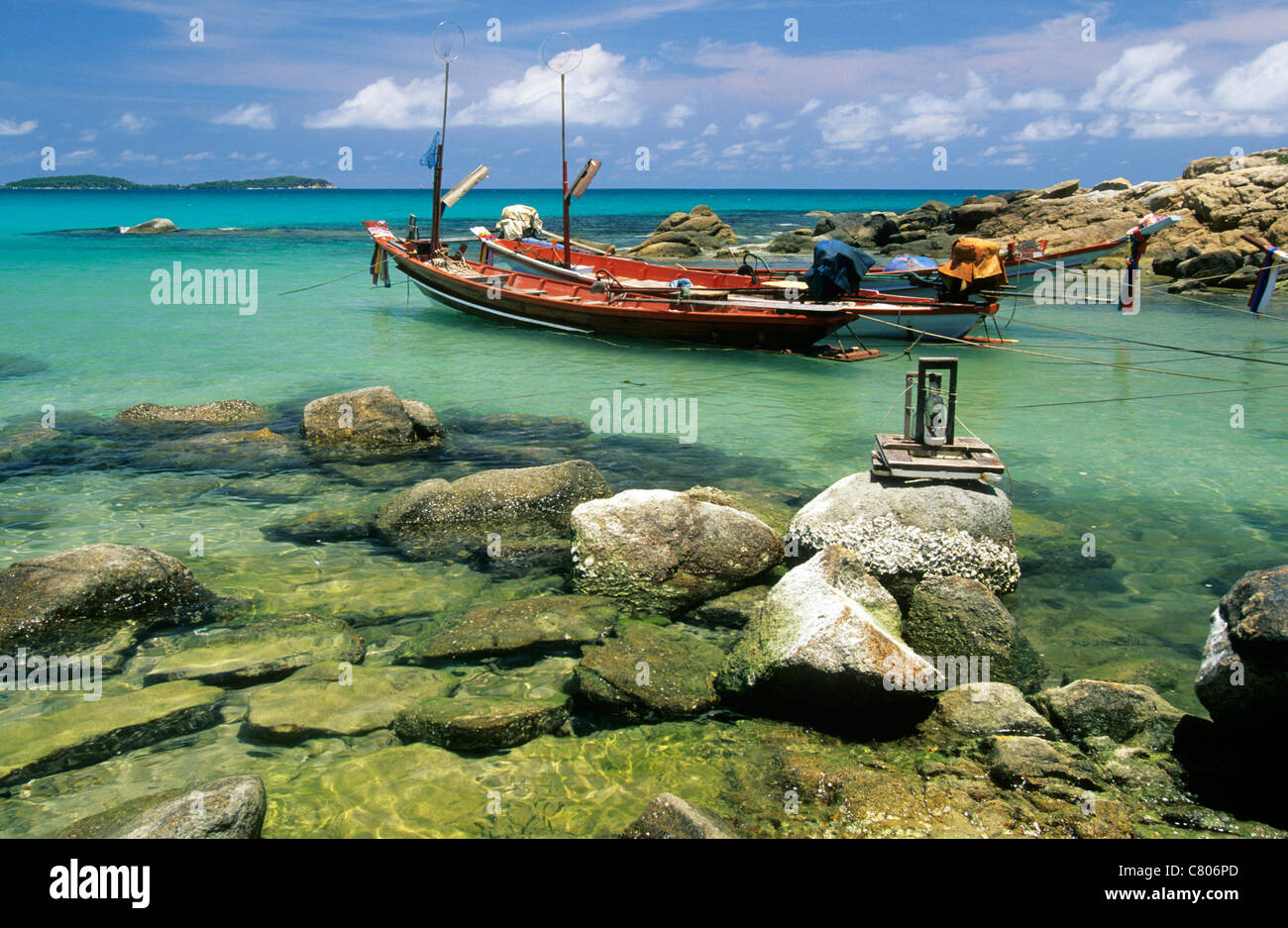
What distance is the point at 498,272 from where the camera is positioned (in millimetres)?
23391

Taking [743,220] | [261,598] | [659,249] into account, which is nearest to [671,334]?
[261,598]

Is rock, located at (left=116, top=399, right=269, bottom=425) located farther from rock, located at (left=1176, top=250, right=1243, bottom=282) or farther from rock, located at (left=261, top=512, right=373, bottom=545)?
rock, located at (left=1176, top=250, right=1243, bottom=282)

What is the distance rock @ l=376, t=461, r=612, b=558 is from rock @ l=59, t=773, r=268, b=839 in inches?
150

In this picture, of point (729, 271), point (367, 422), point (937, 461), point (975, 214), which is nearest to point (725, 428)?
point (367, 422)

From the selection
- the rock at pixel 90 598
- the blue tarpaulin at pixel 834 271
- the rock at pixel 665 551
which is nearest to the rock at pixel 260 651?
the rock at pixel 90 598

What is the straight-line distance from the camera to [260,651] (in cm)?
603

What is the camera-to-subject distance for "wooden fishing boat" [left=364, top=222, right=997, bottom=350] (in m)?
18.0

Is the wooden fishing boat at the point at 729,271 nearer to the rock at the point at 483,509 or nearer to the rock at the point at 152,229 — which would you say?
the rock at the point at 483,509

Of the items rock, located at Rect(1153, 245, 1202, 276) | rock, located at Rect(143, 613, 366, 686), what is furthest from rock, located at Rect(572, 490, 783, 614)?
rock, located at Rect(1153, 245, 1202, 276)

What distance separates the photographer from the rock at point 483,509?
324 inches

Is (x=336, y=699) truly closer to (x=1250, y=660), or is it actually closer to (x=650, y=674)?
(x=650, y=674)

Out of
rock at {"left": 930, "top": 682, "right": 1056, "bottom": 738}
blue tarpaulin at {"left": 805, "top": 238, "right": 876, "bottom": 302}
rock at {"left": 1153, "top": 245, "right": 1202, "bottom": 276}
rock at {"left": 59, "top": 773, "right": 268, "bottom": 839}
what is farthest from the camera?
rock at {"left": 1153, "top": 245, "right": 1202, "bottom": 276}

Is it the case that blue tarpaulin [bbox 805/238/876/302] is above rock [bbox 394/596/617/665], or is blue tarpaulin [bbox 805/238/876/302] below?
above

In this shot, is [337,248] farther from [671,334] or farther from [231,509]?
[231,509]
